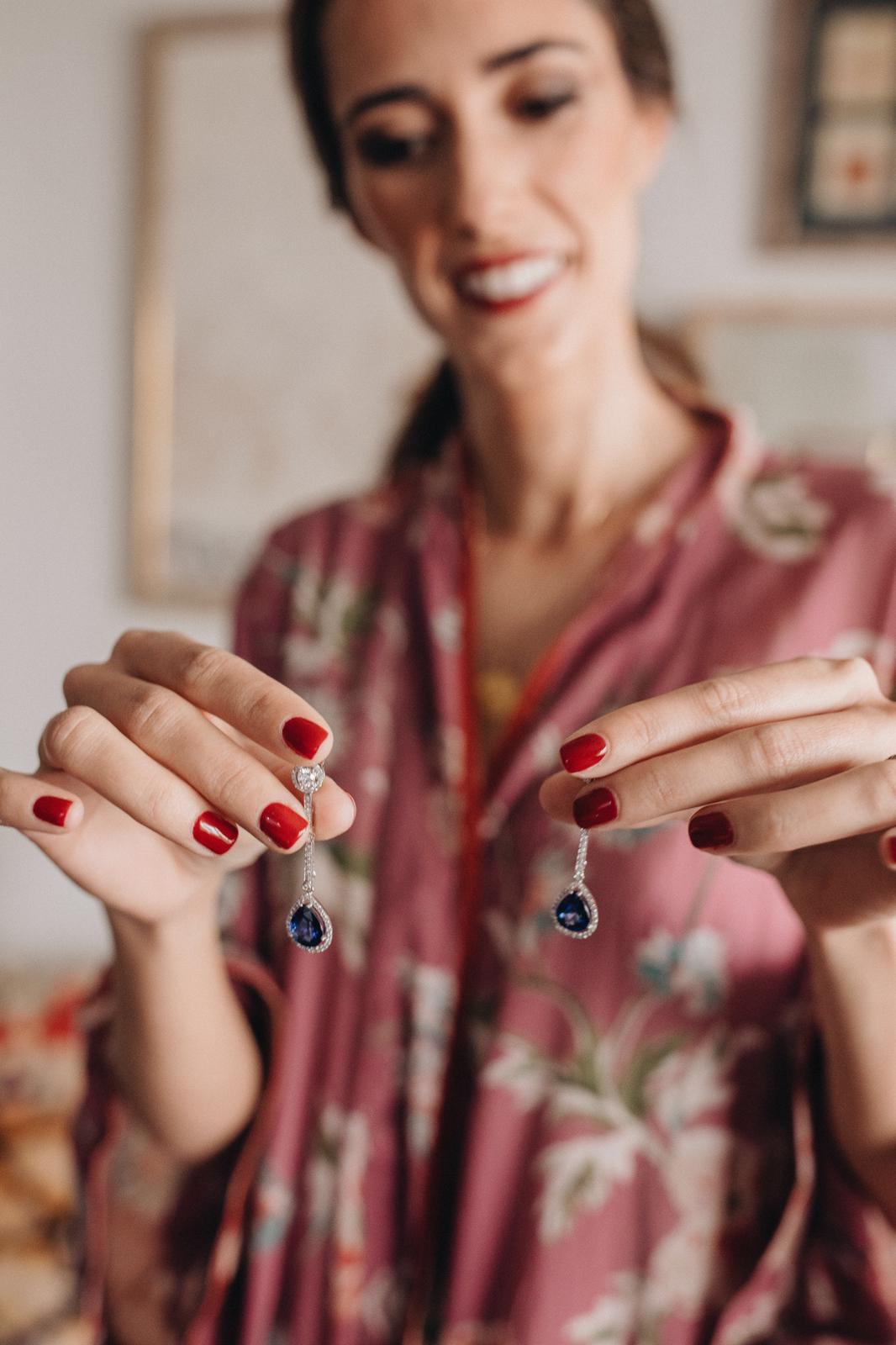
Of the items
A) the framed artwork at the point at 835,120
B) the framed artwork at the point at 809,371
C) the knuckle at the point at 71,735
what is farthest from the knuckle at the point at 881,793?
the framed artwork at the point at 835,120

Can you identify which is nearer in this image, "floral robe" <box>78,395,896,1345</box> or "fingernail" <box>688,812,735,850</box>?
→ "fingernail" <box>688,812,735,850</box>

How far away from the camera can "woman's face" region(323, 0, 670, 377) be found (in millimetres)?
569

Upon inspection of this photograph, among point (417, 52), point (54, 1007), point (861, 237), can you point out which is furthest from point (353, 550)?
point (54, 1007)

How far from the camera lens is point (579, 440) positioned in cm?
67

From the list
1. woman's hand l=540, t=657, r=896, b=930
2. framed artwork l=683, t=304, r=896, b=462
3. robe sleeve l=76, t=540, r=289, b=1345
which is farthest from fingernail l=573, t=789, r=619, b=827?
framed artwork l=683, t=304, r=896, b=462

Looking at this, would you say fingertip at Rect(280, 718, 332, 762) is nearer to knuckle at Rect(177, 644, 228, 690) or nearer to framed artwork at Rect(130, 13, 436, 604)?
knuckle at Rect(177, 644, 228, 690)

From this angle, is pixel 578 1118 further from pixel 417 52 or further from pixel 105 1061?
pixel 417 52

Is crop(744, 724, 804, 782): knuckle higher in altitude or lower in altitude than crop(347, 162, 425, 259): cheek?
lower

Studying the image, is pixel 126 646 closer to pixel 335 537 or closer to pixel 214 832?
pixel 214 832

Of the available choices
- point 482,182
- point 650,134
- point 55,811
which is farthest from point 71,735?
point 650,134

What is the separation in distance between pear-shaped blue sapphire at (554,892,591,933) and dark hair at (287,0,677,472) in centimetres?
50

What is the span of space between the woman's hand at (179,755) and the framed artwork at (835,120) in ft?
3.65

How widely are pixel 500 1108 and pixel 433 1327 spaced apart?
0.13 m

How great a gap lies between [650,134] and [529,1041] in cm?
55
